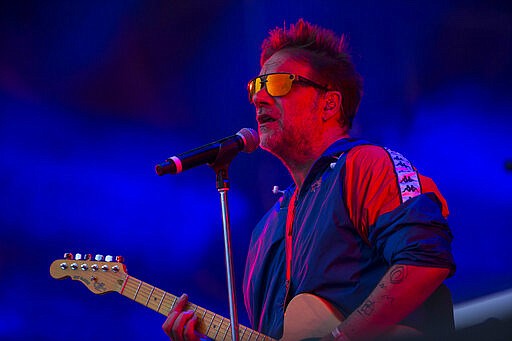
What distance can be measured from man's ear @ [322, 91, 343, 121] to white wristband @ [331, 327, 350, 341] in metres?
1.06

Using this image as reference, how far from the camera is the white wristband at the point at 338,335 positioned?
7.66 ft

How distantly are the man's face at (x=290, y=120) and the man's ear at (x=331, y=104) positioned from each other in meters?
0.04

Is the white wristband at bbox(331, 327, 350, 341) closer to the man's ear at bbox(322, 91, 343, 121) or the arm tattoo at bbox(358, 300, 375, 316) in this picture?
the arm tattoo at bbox(358, 300, 375, 316)

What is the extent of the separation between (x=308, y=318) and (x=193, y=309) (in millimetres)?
544

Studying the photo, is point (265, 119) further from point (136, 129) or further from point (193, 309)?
point (136, 129)

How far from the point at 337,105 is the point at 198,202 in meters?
1.23

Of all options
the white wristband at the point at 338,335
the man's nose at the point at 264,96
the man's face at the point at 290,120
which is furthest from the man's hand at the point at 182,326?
the man's nose at the point at 264,96

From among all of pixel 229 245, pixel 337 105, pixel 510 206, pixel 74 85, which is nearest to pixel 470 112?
pixel 510 206

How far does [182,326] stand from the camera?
2.70 meters

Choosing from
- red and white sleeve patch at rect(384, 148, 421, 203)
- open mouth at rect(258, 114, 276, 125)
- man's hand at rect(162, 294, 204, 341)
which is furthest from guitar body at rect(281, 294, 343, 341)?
open mouth at rect(258, 114, 276, 125)

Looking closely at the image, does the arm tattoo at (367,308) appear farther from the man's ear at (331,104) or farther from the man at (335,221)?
the man's ear at (331,104)

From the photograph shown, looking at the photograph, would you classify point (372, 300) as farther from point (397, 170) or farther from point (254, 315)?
point (254, 315)

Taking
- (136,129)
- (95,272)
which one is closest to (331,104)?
(95,272)

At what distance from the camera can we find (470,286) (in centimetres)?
334
